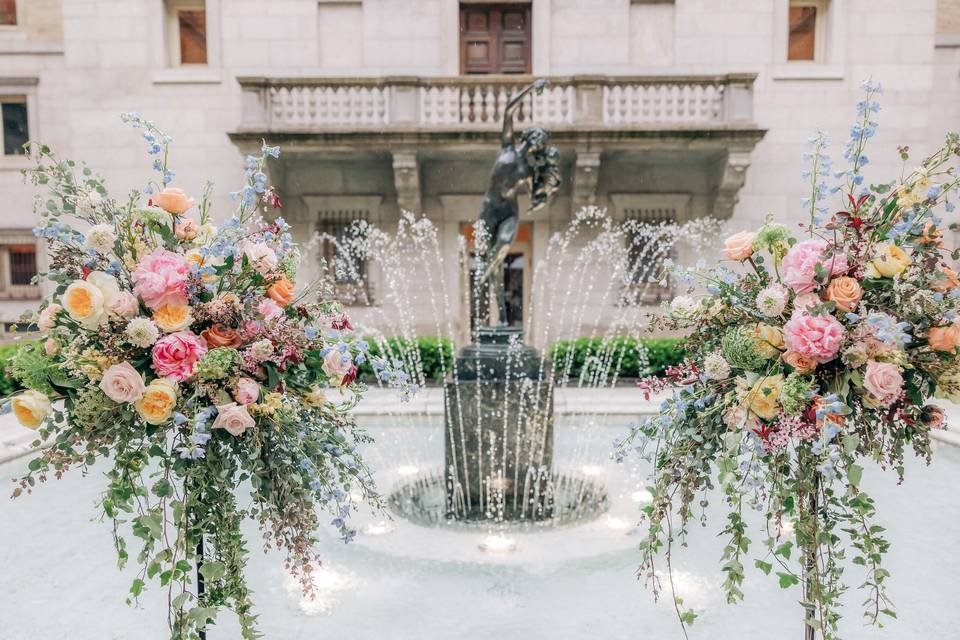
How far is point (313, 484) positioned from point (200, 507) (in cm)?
33

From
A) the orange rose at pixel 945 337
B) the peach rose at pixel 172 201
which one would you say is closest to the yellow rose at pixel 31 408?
the peach rose at pixel 172 201

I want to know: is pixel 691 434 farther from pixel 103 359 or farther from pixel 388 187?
pixel 388 187

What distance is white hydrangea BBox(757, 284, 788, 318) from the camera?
6.12 feet

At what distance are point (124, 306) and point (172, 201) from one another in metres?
0.36

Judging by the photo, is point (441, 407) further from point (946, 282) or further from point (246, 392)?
point (946, 282)

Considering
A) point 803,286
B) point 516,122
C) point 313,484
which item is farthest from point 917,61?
point 313,484

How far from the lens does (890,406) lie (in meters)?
1.85

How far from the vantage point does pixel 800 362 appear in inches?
71.8

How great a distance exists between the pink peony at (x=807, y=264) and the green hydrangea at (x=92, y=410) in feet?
6.44

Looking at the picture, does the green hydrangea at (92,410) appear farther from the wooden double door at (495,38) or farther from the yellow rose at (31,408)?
the wooden double door at (495,38)

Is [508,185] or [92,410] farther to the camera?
[508,185]

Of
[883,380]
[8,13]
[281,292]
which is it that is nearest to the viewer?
[883,380]

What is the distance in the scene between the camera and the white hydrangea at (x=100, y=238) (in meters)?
1.81

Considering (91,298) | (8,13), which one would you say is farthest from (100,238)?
(8,13)
